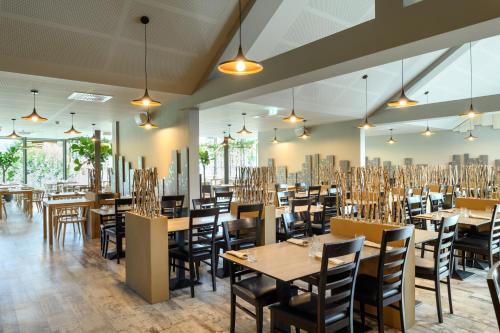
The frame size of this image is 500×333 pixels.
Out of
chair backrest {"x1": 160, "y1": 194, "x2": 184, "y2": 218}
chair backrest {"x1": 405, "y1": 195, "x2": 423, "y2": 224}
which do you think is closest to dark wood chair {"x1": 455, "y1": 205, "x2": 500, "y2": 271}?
chair backrest {"x1": 405, "y1": 195, "x2": 423, "y2": 224}

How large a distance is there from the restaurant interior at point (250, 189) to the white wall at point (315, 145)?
3.41 ft

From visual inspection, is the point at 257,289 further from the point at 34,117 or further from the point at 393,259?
the point at 34,117

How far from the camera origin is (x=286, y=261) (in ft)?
8.57

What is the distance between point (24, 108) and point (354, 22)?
7.46 metres

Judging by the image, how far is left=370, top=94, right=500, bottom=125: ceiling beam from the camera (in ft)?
26.5

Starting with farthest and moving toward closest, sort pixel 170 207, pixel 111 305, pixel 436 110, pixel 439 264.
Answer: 1. pixel 436 110
2. pixel 170 207
3. pixel 111 305
4. pixel 439 264

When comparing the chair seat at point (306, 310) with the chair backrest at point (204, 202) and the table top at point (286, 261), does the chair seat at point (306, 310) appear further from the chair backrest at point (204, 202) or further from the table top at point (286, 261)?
the chair backrest at point (204, 202)

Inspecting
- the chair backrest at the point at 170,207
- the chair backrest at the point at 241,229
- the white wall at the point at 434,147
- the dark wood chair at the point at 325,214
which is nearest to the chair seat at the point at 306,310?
the chair backrest at the point at 241,229

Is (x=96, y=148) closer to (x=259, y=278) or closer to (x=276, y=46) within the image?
(x=276, y=46)

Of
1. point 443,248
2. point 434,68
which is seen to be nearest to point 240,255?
point 443,248

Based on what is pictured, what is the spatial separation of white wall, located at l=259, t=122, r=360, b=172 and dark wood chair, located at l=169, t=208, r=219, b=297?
23.6 ft

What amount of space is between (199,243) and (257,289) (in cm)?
150

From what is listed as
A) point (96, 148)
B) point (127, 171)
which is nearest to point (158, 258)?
point (96, 148)

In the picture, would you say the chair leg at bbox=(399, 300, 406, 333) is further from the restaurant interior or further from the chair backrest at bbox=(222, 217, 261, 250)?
the chair backrest at bbox=(222, 217, 261, 250)
